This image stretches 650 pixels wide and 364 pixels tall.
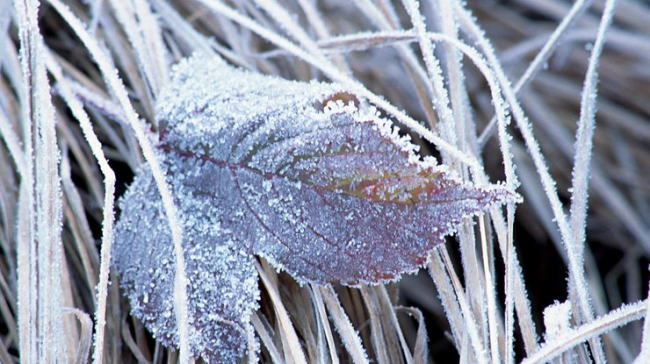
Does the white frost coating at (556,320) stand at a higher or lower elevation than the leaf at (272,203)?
lower

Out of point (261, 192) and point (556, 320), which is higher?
point (261, 192)

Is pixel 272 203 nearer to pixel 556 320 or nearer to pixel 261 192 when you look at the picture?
pixel 261 192

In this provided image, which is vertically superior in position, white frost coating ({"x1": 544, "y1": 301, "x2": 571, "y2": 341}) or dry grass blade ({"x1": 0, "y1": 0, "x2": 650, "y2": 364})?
dry grass blade ({"x1": 0, "y1": 0, "x2": 650, "y2": 364})

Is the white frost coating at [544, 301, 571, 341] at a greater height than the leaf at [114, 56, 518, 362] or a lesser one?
lesser

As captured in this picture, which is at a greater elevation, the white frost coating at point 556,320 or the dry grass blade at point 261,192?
the dry grass blade at point 261,192

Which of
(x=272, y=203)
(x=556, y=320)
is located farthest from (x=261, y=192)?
(x=556, y=320)

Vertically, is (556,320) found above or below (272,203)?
below

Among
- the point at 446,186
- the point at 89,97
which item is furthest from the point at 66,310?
the point at 446,186

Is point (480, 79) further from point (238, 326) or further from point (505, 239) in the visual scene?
point (238, 326)
